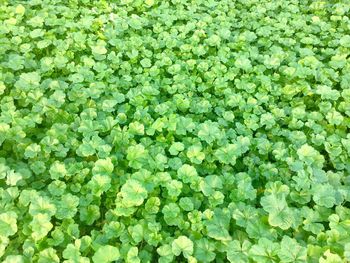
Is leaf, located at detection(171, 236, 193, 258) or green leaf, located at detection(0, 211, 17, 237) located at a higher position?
leaf, located at detection(171, 236, 193, 258)

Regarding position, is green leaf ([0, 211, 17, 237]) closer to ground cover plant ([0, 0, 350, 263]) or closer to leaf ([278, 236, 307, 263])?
ground cover plant ([0, 0, 350, 263])

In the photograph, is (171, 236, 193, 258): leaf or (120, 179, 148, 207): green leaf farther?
(120, 179, 148, 207): green leaf

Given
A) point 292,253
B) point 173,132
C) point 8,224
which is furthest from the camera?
point 173,132

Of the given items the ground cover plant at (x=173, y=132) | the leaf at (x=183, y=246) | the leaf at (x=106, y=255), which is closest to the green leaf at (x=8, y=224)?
the ground cover plant at (x=173, y=132)

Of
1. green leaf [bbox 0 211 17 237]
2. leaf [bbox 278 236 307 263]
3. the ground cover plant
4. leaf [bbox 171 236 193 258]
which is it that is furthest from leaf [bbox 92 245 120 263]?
leaf [bbox 278 236 307 263]

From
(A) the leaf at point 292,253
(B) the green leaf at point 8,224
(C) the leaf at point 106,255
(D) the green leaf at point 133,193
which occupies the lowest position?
(B) the green leaf at point 8,224

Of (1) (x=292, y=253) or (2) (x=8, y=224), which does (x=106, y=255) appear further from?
(1) (x=292, y=253)

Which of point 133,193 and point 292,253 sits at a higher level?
point 292,253

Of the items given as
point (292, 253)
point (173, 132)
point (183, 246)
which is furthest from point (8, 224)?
point (292, 253)

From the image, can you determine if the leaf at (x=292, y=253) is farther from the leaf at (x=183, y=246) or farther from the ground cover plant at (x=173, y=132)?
the leaf at (x=183, y=246)

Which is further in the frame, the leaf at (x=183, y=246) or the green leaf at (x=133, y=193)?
the green leaf at (x=133, y=193)
